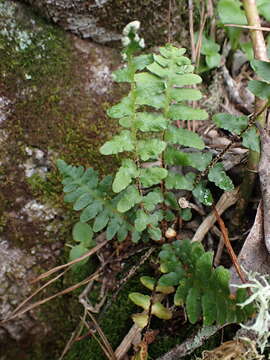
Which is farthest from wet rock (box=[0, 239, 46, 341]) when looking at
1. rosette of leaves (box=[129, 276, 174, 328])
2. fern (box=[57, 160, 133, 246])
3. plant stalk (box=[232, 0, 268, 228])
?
plant stalk (box=[232, 0, 268, 228])

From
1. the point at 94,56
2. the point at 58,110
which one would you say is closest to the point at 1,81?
the point at 58,110

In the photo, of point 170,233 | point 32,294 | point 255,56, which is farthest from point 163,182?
point 32,294

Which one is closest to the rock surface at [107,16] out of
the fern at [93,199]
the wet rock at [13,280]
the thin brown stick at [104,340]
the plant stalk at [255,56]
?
the plant stalk at [255,56]

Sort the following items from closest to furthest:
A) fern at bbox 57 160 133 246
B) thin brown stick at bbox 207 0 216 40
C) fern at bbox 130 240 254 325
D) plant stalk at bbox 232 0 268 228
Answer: fern at bbox 130 240 254 325, plant stalk at bbox 232 0 268 228, fern at bbox 57 160 133 246, thin brown stick at bbox 207 0 216 40

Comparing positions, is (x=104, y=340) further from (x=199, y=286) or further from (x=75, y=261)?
(x=199, y=286)

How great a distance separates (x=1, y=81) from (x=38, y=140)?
14.5 inches

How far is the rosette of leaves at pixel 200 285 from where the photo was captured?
5.45 ft

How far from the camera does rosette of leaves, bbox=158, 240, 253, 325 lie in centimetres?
166

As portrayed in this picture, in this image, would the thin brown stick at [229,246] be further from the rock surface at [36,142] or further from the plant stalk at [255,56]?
the rock surface at [36,142]

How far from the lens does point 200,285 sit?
1779mm

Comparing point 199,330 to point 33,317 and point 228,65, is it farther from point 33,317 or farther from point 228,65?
point 228,65

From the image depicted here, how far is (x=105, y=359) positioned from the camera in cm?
215

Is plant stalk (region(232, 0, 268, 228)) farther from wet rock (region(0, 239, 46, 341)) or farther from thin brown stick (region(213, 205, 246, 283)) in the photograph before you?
wet rock (region(0, 239, 46, 341))

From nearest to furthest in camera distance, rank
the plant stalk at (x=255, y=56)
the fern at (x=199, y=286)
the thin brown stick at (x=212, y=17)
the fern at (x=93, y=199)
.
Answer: the fern at (x=199, y=286)
the plant stalk at (x=255, y=56)
the fern at (x=93, y=199)
the thin brown stick at (x=212, y=17)
